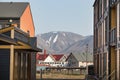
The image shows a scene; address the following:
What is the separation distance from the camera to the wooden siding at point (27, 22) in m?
63.4

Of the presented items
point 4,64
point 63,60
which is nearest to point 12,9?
point 4,64

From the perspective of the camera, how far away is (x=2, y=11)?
65000 mm

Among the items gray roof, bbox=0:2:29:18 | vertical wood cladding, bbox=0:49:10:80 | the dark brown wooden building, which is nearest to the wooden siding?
gray roof, bbox=0:2:29:18

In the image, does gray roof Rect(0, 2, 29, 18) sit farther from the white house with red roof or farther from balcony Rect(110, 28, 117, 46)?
the white house with red roof

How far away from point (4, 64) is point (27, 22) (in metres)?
39.3

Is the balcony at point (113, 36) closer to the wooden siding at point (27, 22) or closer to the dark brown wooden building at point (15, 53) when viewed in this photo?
the dark brown wooden building at point (15, 53)

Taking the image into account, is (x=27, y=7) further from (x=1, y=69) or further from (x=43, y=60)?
(x=43, y=60)

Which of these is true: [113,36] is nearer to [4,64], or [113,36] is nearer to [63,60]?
[4,64]

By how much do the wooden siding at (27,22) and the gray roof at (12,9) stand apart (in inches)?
33.4

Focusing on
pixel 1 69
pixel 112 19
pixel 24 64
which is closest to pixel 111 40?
pixel 112 19

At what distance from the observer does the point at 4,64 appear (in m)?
28.4

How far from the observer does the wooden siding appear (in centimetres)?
6339

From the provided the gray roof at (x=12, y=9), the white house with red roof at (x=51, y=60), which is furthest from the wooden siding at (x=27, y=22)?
the white house with red roof at (x=51, y=60)

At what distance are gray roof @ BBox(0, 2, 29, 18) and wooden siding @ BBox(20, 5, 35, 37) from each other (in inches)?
33.4
